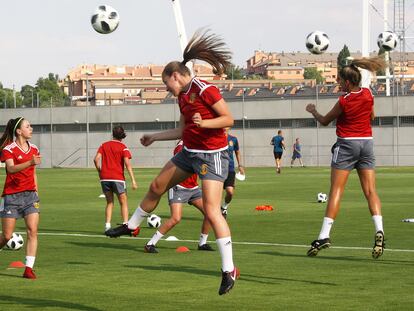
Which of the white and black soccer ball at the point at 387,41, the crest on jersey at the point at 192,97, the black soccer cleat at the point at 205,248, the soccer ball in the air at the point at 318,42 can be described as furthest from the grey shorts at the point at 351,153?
the white and black soccer ball at the point at 387,41

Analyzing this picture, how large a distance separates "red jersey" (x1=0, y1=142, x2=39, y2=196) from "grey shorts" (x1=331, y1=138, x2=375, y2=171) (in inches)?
154

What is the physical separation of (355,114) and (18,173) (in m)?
4.38

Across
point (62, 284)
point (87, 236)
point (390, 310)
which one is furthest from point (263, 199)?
point (390, 310)

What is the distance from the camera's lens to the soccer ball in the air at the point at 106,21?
3681 centimetres

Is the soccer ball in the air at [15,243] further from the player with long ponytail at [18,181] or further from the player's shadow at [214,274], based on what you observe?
the player with long ponytail at [18,181]

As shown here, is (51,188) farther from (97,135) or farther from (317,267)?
(97,135)

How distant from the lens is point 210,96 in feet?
35.9

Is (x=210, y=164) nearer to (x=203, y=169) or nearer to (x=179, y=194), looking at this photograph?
(x=203, y=169)

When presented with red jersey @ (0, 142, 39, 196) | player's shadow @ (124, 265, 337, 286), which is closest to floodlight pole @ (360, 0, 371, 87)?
player's shadow @ (124, 265, 337, 286)

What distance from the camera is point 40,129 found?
291 ft

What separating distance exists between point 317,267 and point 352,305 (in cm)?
316

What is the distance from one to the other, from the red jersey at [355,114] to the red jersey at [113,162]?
6.67 meters

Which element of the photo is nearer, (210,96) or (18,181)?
(210,96)

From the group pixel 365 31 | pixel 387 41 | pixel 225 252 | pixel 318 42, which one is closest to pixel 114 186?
pixel 225 252
